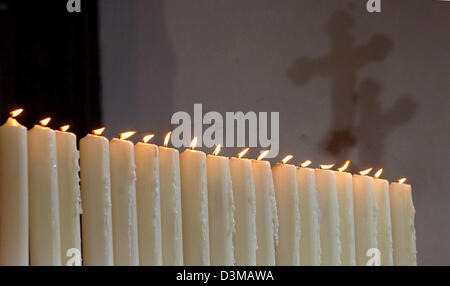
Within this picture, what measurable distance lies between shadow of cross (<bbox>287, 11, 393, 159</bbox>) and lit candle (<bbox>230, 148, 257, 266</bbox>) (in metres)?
1.30

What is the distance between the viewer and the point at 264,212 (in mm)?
856

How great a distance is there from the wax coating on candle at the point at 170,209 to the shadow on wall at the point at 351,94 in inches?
53.2

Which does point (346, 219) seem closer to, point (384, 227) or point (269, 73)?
point (384, 227)

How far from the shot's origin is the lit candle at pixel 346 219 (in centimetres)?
95

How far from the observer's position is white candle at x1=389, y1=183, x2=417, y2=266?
1017 mm

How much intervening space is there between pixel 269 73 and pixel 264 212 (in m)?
1.26

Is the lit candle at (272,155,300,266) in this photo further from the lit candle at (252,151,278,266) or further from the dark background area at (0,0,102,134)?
the dark background area at (0,0,102,134)

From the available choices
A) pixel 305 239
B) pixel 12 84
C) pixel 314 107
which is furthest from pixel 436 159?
pixel 305 239

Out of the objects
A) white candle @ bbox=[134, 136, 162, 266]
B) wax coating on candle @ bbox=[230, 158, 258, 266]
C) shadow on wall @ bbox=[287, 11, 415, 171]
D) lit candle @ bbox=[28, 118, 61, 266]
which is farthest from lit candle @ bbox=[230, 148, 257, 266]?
shadow on wall @ bbox=[287, 11, 415, 171]

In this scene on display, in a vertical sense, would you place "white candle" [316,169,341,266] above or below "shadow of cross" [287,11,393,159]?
below

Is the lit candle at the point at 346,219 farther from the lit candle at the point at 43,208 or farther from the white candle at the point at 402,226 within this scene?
the lit candle at the point at 43,208

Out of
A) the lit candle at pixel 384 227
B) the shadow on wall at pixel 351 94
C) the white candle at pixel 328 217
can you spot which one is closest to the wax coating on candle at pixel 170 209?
the white candle at pixel 328 217

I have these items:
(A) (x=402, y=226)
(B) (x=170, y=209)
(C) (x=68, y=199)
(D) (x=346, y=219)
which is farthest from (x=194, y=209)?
(A) (x=402, y=226)

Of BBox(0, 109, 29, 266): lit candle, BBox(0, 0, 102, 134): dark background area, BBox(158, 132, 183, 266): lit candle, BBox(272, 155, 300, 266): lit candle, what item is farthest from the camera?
BBox(0, 0, 102, 134): dark background area
